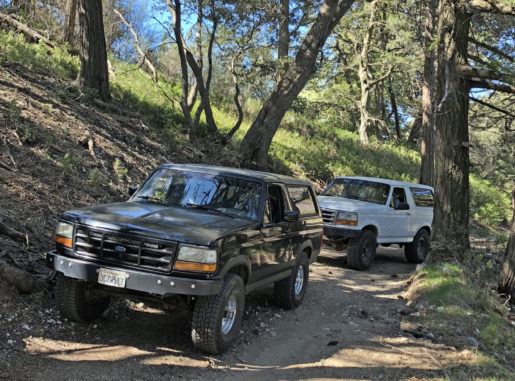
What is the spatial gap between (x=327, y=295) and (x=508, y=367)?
326cm

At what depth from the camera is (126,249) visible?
490cm

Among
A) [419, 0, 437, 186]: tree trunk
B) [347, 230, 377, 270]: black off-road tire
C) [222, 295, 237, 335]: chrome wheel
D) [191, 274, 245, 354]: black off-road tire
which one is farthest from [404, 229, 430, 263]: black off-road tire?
[191, 274, 245, 354]: black off-road tire

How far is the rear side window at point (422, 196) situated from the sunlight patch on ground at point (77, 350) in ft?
30.9

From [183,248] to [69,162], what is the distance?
19.2 feet

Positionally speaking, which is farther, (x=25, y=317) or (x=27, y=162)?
(x=27, y=162)

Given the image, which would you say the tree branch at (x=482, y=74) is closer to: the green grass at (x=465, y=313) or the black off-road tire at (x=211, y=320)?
the green grass at (x=465, y=313)

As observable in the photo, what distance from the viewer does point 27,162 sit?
348 inches

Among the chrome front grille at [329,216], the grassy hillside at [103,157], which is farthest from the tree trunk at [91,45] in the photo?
the chrome front grille at [329,216]

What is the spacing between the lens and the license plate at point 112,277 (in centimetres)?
477

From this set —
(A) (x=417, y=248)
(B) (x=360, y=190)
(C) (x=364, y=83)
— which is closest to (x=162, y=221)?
(B) (x=360, y=190)

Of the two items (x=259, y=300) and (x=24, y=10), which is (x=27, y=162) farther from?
(x=24, y=10)

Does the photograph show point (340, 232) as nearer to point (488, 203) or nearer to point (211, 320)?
point (211, 320)

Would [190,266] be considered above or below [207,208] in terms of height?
below

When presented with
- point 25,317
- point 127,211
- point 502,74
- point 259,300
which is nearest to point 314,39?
point 502,74
